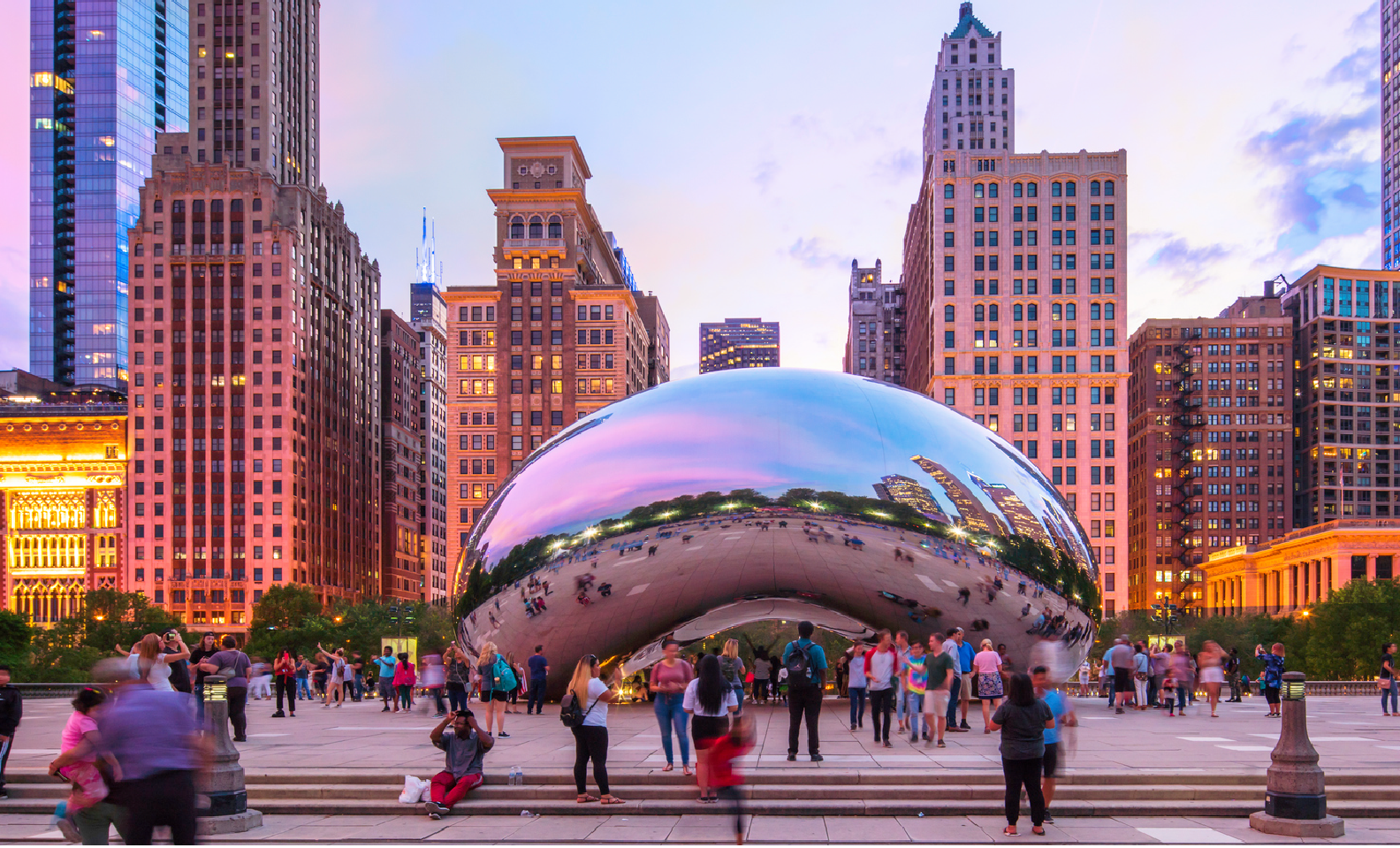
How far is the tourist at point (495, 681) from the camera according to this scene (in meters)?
16.6

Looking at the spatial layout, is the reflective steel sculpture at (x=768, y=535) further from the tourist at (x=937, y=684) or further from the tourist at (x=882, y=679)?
the tourist at (x=882, y=679)

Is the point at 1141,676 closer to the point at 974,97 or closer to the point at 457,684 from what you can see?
the point at 457,684

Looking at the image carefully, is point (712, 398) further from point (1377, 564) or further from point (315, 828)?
point (1377, 564)

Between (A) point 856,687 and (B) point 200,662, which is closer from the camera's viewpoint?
(B) point 200,662

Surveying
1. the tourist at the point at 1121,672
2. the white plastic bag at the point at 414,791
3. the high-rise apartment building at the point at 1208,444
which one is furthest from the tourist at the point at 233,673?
the high-rise apartment building at the point at 1208,444

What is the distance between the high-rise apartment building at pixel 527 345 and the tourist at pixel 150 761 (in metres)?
97.7

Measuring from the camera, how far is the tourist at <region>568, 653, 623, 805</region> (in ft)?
36.2

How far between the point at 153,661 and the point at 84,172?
166 meters

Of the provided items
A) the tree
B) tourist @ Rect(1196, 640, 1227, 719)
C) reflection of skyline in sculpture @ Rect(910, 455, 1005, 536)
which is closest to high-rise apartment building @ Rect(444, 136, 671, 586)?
the tree

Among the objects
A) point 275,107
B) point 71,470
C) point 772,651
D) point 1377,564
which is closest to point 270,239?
point 275,107

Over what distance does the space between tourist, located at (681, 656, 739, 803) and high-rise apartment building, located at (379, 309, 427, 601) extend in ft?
491

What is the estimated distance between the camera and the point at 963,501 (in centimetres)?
1812

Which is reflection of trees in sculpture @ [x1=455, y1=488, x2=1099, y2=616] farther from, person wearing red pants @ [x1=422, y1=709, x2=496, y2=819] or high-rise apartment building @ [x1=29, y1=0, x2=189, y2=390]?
high-rise apartment building @ [x1=29, y1=0, x2=189, y2=390]

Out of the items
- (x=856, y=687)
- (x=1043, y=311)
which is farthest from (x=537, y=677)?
(x=1043, y=311)
